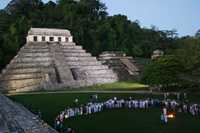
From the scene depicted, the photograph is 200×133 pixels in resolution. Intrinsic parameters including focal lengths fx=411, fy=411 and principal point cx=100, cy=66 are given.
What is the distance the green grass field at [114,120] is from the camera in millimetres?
27562

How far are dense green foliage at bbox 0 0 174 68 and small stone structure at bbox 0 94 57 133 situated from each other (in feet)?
121

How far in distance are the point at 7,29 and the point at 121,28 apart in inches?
1005

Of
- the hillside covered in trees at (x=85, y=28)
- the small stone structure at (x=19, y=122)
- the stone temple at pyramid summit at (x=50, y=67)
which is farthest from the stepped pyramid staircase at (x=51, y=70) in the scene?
the small stone structure at (x=19, y=122)

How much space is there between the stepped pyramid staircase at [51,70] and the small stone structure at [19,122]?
1923cm

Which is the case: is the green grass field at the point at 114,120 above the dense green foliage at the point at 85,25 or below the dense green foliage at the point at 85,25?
below

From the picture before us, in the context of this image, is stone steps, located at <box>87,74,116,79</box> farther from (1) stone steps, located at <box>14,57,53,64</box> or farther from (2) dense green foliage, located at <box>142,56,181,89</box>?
(2) dense green foliage, located at <box>142,56,181,89</box>

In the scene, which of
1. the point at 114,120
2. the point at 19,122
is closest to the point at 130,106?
the point at 114,120

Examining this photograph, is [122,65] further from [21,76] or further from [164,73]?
[164,73]

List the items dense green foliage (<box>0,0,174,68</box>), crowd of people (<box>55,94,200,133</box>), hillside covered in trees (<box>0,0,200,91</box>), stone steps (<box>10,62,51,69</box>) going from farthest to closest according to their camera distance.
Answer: dense green foliage (<box>0,0,174,68</box>)
hillside covered in trees (<box>0,0,200,91</box>)
stone steps (<box>10,62,51,69</box>)
crowd of people (<box>55,94,200,133</box>)

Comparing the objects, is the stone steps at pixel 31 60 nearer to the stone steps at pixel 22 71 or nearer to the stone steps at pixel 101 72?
the stone steps at pixel 22 71

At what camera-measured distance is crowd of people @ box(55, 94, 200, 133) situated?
3244cm

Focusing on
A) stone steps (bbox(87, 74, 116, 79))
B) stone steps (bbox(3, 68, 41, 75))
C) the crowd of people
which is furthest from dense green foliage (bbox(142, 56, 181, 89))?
stone steps (bbox(3, 68, 41, 75))

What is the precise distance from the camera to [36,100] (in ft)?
131

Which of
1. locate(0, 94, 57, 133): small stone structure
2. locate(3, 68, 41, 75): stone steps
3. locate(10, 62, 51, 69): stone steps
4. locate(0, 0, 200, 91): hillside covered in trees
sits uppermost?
locate(0, 0, 200, 91): hillside covered in trees
